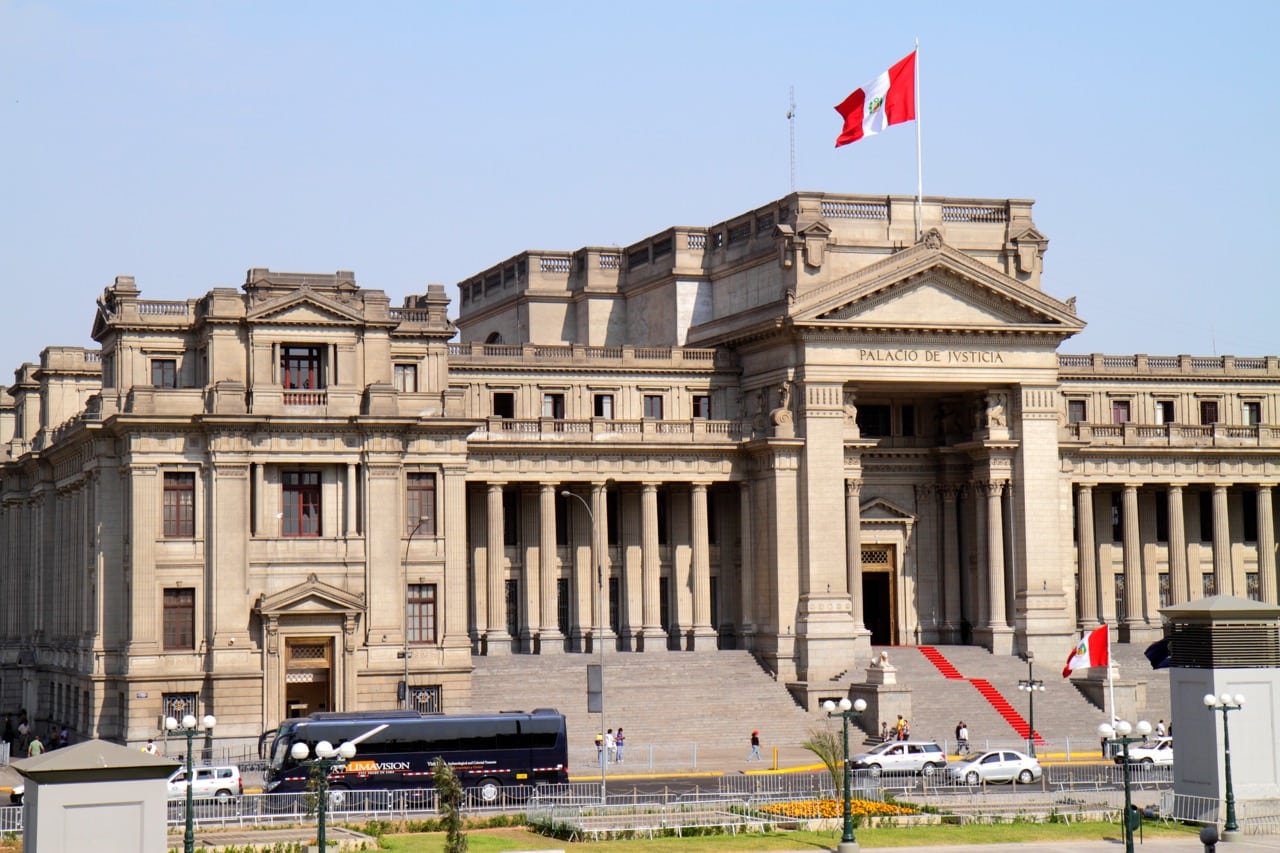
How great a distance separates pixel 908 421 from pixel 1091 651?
18.6m

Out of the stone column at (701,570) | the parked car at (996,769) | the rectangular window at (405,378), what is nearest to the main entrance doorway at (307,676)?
the rectangular window at (405,378)

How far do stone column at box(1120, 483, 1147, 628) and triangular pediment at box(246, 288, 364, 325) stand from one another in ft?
148

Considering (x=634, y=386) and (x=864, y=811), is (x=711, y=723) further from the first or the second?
(x=864, y=811)

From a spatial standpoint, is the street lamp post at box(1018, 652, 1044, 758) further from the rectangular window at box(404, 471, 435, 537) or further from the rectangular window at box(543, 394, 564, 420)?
the rectangular window at box(543, 394, 564, 420)

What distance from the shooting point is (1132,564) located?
10838 centimetres

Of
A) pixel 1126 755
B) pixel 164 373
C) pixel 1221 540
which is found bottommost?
pixel 1126 755

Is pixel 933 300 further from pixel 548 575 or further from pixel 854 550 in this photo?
pixel 548 575

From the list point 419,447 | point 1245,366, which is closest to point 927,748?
point 419,447

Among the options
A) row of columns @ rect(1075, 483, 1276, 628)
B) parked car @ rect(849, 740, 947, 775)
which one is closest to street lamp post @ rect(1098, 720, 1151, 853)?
parked car @ rect(849, 740, 947, 775)

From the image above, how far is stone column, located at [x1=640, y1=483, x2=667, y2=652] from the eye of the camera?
9712 centimetres

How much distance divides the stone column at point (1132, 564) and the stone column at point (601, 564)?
28.9m

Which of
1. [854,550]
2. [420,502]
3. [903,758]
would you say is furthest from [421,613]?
[854,550]

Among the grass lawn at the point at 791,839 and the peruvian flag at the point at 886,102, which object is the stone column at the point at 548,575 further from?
the grass lawn at the point at 791,839

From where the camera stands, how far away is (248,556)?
82.3 metres
